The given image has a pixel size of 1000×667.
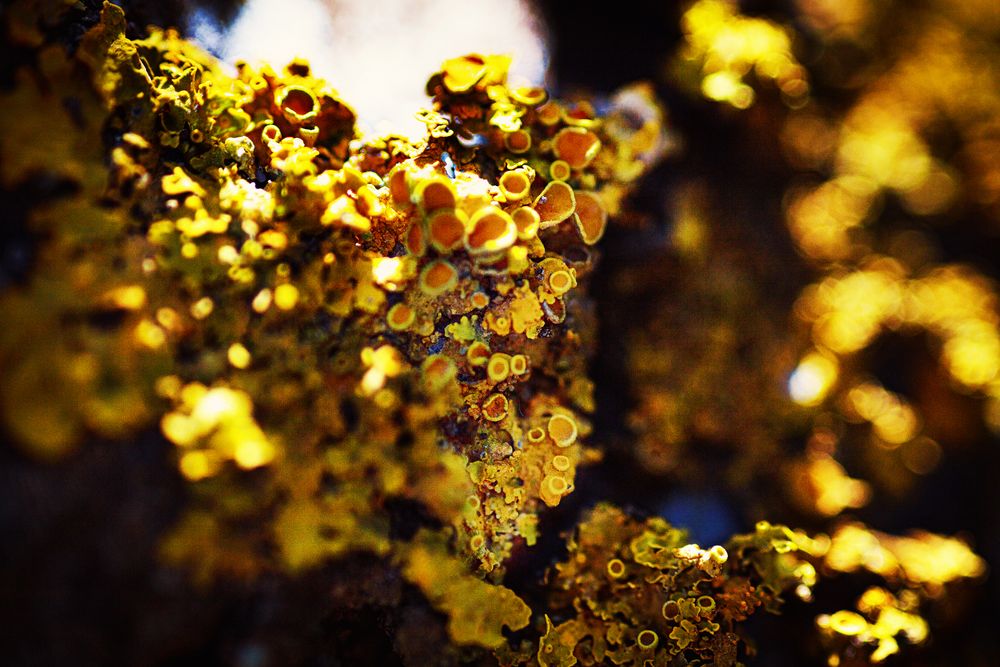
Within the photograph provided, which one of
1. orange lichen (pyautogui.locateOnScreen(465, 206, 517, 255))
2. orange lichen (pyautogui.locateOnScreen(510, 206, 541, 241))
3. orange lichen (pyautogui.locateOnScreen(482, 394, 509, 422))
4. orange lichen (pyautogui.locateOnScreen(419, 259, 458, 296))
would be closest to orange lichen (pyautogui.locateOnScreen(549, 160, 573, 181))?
orange lichen (pyautogui.locateOnScreen(510, 206, 541, 241))

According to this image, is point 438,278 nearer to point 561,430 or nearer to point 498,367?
point 498,367

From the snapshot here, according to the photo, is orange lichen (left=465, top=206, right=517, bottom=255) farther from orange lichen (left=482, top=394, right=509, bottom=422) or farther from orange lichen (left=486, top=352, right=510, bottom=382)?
orange lichen (left=482, top=394, right=509, bottom=422)

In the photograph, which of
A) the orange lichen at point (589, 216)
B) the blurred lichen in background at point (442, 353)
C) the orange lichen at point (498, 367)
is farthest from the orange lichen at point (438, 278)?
the orange lichen at point (589, 216)

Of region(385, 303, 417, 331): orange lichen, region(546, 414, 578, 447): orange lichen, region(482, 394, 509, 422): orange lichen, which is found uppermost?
region(385, 303, 417, 331): orange lichen

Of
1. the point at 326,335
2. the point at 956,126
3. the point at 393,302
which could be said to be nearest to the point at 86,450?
the point at 326,335

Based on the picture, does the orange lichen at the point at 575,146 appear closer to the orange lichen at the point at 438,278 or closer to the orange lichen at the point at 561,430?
the orange lichen at the point at 438,278

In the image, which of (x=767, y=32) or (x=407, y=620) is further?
(x=767, y=32)

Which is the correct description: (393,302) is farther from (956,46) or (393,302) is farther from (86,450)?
(956,46)

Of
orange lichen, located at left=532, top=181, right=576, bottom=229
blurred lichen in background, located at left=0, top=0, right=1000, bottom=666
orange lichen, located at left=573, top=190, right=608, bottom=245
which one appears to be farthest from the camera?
orange lichen, located at left=573, top=190, right=608, bottom=245
